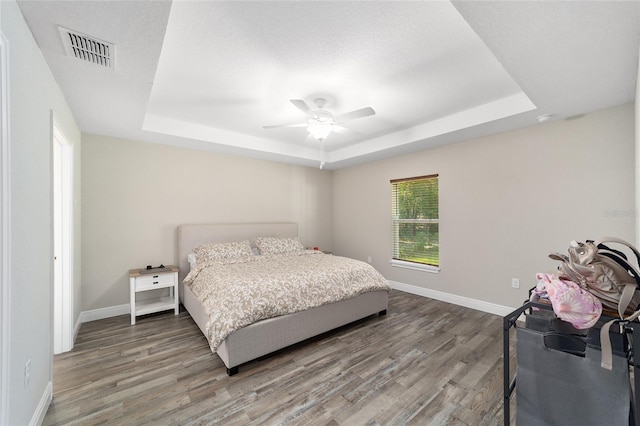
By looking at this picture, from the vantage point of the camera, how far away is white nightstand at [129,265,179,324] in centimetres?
318

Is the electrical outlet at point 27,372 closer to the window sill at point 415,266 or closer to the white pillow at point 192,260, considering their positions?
the white pillow at point 192,260

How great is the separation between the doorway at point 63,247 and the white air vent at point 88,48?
115 cm

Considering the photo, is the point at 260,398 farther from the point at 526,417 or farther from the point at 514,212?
the point at 514,212

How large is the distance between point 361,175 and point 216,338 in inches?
155

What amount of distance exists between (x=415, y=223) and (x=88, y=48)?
4332 millimetres

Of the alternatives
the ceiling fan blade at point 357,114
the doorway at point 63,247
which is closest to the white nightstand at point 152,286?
the doorway at point 63,247

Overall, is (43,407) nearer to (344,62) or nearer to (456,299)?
(344,62)

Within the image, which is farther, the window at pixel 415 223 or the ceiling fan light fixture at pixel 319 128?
the window at pixel 415 223

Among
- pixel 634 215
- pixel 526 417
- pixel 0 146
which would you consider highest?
pixel 0 146

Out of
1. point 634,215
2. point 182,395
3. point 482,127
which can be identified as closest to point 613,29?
point 482,127

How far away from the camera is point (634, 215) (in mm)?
2498

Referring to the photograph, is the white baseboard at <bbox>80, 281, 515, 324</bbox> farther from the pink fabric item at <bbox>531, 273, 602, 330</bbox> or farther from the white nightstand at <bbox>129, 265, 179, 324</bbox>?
the pink fabric item at <bbox>531, 273, 602, 330</bbox>

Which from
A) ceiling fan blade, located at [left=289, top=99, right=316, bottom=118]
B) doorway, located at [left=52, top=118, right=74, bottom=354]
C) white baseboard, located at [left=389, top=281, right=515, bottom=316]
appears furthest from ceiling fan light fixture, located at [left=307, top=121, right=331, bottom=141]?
white baseboard, located at [left=389, top=281, right=515, bottom=316]

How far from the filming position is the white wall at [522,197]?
8.68 ft
